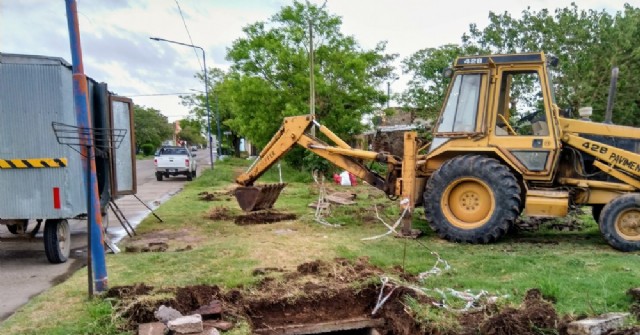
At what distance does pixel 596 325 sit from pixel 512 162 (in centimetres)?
448

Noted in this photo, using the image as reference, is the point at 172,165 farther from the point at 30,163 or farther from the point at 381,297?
the point at 381,297

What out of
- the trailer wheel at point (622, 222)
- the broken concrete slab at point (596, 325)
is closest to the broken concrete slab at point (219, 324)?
the broken concrete slab at point (596, 325)

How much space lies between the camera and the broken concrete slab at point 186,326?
14.9 ft

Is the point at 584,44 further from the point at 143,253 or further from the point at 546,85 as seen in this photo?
the point at 143,253

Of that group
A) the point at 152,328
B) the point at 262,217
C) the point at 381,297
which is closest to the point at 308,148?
the point at 262,217

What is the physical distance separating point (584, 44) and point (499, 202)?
1893 cm

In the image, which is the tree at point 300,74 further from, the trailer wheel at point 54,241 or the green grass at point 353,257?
the trailer wheel at point 54,241

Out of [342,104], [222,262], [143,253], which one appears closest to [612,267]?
[222,262]

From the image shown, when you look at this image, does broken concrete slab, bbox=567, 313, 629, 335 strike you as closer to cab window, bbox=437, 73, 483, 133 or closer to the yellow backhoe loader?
the yellow backhoe loader

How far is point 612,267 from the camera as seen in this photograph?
669 centimetres

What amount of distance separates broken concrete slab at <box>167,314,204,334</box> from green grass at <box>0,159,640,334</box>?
1.42 ft

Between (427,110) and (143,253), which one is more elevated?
(427,110)

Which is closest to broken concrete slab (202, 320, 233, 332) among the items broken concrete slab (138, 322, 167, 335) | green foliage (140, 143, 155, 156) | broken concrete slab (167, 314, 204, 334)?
broken concrete slab (167, 314, 204, 334)

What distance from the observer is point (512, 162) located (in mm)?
8617
